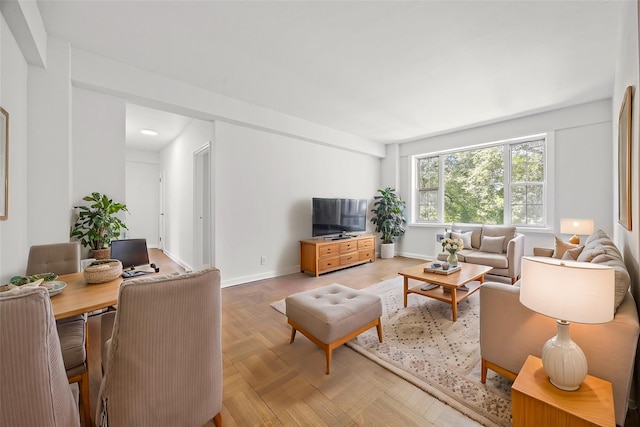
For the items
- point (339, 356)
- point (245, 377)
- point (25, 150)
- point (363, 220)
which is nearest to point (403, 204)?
point (363, 220)

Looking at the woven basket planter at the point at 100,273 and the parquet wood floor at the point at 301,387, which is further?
the woven basket planter at the point at 100,273

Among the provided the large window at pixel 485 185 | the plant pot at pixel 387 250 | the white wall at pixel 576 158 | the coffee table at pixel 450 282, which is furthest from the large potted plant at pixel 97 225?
the white wall at pixel 576 158

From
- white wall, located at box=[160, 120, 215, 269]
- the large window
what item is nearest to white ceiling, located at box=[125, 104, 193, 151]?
white wall, located at box=[160, 120, 215, 269]

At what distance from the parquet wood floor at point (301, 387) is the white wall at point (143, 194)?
4824mm

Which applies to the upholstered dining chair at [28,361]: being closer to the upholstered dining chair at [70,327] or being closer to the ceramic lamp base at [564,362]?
the upholstered dining chair at [70,327]

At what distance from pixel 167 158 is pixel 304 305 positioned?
19.1ft

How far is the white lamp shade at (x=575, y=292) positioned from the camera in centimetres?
106

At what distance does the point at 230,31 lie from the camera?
2.30m

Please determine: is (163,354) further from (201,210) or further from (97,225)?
(201,210)

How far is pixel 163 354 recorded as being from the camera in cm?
109

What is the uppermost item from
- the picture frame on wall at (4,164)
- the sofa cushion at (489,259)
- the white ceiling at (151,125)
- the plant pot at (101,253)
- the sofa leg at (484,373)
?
the white ceiling at (151,125)

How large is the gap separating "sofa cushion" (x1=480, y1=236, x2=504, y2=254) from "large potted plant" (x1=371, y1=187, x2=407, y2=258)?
183 cm

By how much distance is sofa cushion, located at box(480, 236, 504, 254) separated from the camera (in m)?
4.08

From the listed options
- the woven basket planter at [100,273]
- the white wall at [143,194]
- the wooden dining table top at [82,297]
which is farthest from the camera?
the white wall at [143,194]
